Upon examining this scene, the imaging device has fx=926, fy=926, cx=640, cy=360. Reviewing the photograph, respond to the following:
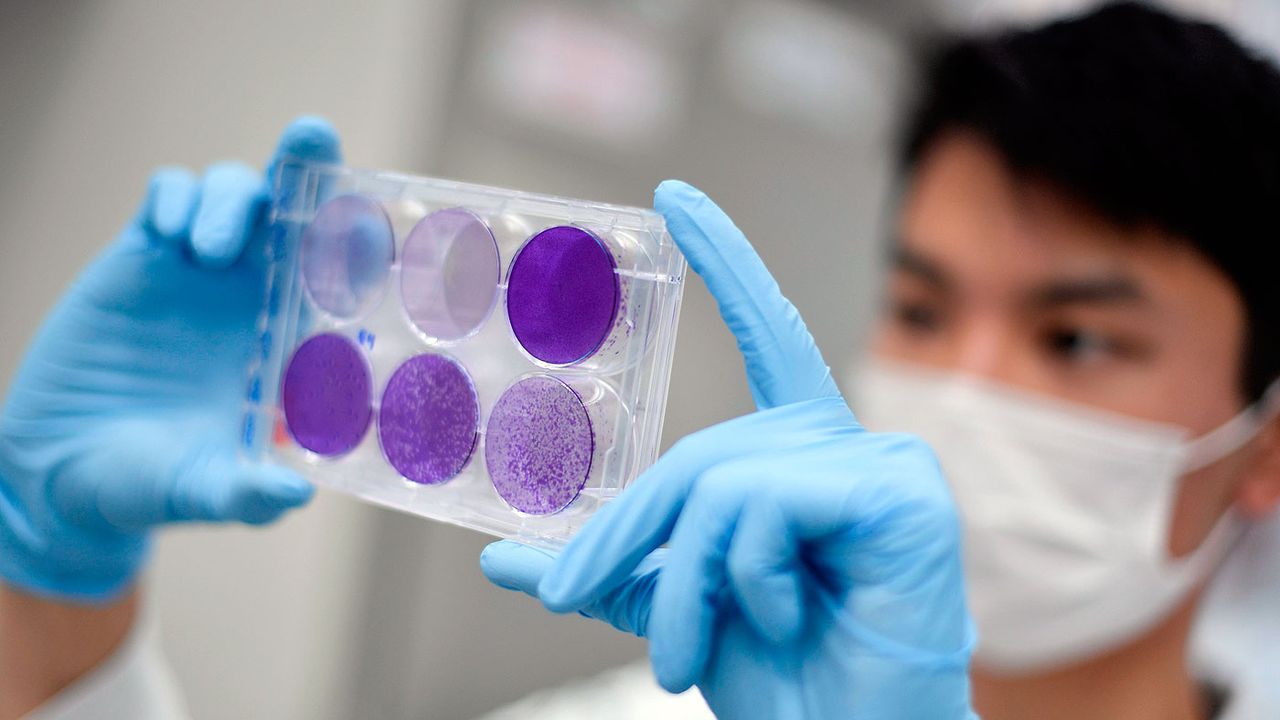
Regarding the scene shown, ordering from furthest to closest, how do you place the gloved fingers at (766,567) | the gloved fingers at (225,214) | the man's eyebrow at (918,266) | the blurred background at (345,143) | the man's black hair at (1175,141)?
1. the blurred background at (345,143)
2. the man's eyebrow at (918,266)
3. the man's black hair at (1175,141)
4. the gloved fingers at (225,214)
5. the gloved fingers at (766,567)

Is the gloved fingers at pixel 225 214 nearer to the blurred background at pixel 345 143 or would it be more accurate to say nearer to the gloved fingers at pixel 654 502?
the gloved fingers at pixel 654 502

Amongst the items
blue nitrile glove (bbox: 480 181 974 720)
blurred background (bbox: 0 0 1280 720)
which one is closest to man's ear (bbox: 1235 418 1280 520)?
blurred background (bbox: 0 0 1280 720)

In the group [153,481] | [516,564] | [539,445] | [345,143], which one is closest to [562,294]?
[539,445]

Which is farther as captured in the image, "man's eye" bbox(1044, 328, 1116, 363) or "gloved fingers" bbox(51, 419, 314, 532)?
"man's eye" bbox(1044, 328, 1116, 363)

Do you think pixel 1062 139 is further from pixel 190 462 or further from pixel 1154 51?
pixel 190 462

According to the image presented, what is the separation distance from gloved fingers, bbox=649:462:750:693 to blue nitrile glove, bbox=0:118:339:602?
1.87ft

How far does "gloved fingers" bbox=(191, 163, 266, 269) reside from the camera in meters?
1.08

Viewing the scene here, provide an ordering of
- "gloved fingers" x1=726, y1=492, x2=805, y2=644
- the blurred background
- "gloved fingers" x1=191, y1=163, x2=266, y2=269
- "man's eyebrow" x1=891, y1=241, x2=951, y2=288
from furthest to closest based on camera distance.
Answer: the blurred background
"man's eyebrow" x1=891, y1=241, x2=951, y2=288
"gloved fingers" x1=191, y1=163, x2=266, y2=269
"gloved fingers" x1=726, y1=492, x2=805, y2=644

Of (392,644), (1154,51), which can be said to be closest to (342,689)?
(392,644)

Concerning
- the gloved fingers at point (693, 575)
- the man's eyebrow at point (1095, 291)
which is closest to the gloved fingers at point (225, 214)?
the gloved fingers at point (693, 575)

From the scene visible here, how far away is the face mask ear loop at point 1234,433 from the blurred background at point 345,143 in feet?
2.60

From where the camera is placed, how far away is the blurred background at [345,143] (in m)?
1.97

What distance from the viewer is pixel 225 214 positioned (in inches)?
42.9

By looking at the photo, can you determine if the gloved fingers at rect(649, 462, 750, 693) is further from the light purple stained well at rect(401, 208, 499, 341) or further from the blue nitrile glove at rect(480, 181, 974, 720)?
the light purple stained well at rect(401, 208, 499, 341)
